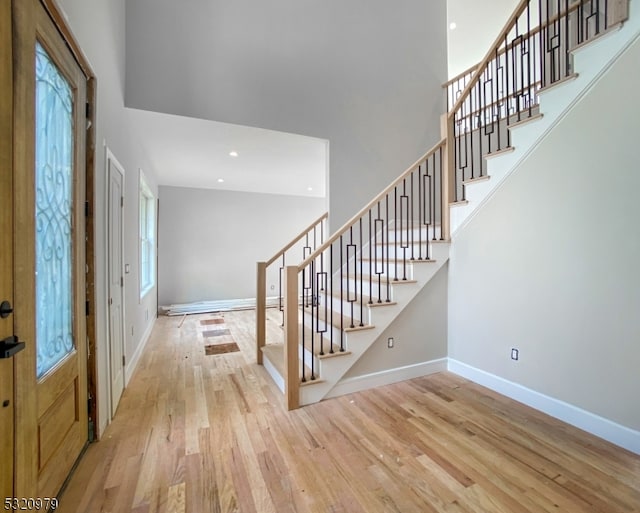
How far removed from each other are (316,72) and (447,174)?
2.08 metres

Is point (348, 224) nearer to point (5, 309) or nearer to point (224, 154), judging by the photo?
point (5, 309)

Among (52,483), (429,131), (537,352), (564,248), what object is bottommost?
(52,483)

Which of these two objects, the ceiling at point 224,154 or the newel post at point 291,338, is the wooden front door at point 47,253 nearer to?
the newel post at point 291,338

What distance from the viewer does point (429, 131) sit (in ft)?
14.3

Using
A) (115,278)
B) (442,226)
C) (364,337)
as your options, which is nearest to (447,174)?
(442,226)

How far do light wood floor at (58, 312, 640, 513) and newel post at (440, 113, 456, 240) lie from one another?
63.4 inches

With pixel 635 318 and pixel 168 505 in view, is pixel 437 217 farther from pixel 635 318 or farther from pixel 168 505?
pixel 168 505

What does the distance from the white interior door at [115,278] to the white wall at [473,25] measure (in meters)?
6.22

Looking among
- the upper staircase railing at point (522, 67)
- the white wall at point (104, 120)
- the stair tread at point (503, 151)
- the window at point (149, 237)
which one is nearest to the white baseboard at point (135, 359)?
the white wall at point (104, 120)

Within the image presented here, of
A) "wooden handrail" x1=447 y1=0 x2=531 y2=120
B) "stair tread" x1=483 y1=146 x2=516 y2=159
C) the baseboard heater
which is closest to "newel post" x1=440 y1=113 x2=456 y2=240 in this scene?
"wooden handrail" x1=447 y1=0 x2=531 y2=120

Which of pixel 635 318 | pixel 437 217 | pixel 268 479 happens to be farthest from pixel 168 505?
pixel 437 217

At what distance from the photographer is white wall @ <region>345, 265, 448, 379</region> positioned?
2762mm

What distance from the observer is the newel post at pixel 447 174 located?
9.89 ft

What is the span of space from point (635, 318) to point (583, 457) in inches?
36.3
